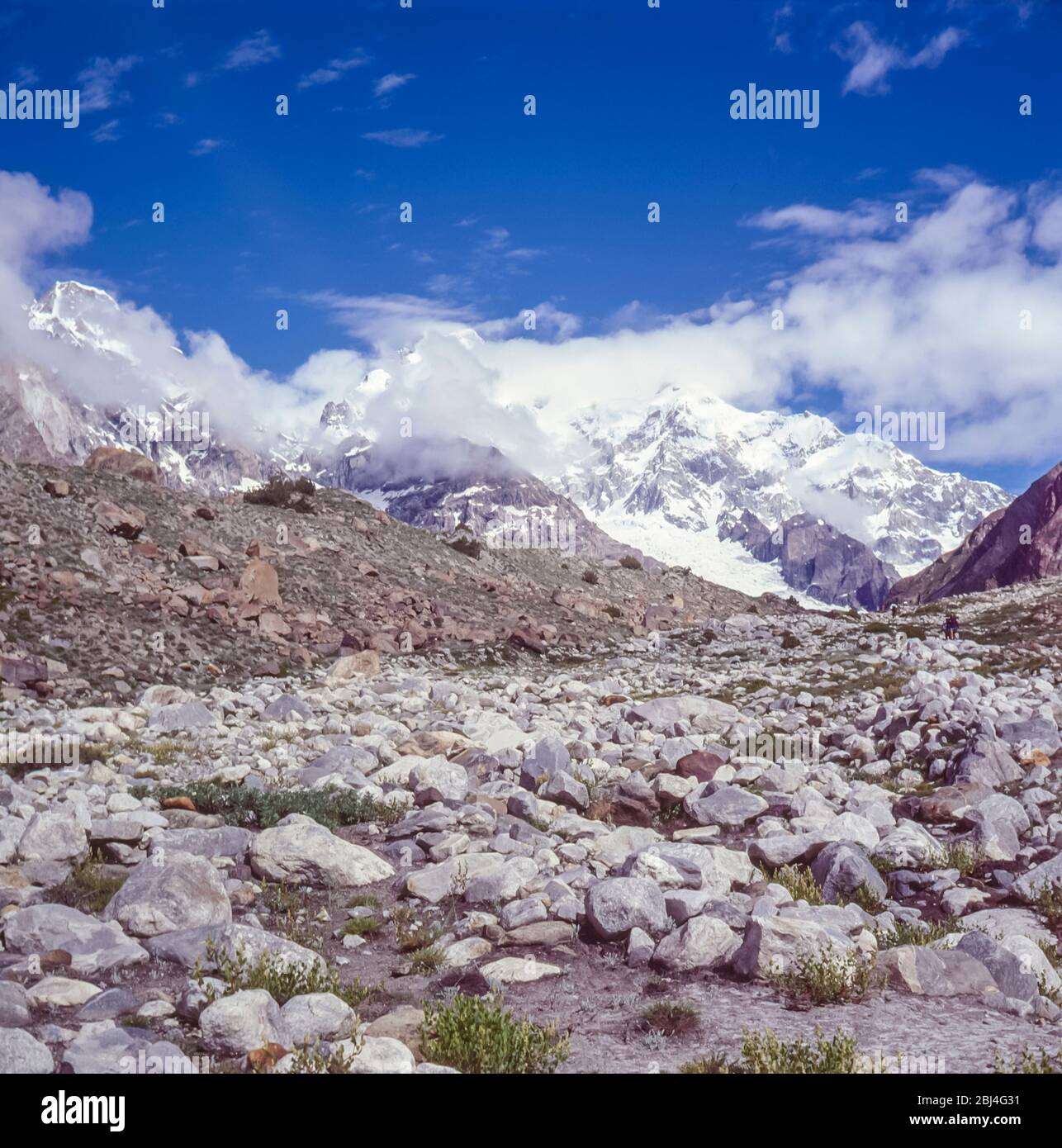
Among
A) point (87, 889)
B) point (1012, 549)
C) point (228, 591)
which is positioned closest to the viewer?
point (87, 889)

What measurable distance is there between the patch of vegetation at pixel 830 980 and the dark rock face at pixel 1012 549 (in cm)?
9811

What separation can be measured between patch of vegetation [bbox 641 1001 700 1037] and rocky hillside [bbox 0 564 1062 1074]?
2cm

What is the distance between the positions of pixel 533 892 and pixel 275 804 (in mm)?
4249

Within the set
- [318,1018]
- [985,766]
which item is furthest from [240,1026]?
[985,766]

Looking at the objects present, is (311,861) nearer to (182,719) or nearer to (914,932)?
(914,932)

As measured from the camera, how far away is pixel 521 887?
8.76 m

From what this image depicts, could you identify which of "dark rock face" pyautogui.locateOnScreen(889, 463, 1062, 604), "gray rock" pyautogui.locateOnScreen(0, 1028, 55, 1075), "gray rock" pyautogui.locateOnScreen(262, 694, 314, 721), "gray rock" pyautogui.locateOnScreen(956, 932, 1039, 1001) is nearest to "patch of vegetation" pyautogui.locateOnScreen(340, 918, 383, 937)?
"gray rock" pyautogui.locateOnScreen(0, 1028, 55, 1075)

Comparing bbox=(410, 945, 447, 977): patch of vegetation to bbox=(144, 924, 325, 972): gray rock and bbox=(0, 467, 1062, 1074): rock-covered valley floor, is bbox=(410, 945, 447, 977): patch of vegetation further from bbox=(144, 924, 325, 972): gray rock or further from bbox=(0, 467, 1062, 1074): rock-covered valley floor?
bbox=(144, 924, 325, 972): gray rock

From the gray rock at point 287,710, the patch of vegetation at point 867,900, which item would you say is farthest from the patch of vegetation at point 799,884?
the gray rock at point 287,710

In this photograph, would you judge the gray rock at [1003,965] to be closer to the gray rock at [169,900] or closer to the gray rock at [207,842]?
the gray rock at [169,900]

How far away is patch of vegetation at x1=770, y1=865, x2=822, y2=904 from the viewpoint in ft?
28.6

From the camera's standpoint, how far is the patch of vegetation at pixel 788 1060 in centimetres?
528

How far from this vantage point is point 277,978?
21.3ft
